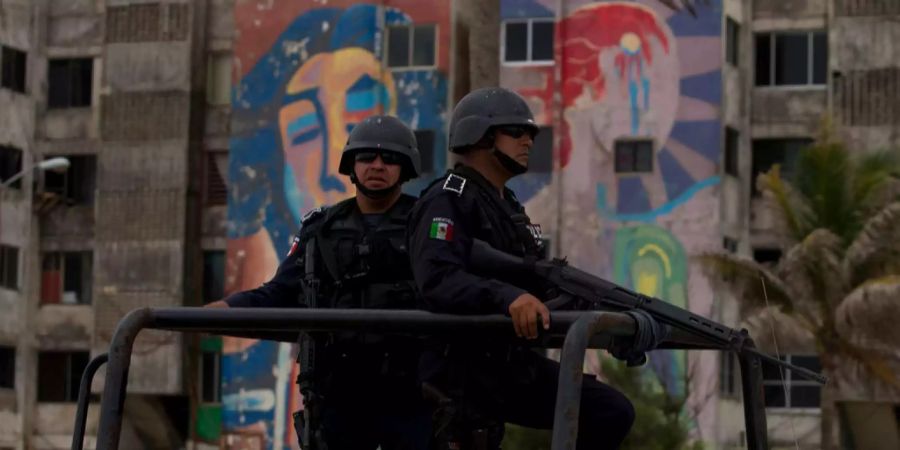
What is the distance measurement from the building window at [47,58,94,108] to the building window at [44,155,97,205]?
150 centimetres

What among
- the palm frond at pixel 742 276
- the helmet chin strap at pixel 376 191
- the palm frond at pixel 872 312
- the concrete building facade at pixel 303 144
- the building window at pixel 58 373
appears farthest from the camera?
the building window at pixel 58 373

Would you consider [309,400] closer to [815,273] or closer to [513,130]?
[513,130]

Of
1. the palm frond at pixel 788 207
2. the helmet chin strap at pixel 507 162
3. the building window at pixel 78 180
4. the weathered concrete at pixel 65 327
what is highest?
the building window at pixel 78 180

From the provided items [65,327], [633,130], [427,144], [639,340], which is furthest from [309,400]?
[65,327]

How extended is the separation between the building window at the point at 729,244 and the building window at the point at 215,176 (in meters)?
13.6

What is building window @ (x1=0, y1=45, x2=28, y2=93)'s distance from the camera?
55719mm

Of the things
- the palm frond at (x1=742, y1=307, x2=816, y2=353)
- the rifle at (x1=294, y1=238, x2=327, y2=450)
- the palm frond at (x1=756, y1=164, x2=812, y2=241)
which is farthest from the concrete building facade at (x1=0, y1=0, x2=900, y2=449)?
the rifle at (x1=294, y1=238, x2=327, y2=450)

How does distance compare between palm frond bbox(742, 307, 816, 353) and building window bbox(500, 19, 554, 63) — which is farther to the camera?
building window bbox(500, 19, 554, 63)

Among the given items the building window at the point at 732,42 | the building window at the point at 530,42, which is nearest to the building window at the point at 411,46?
the building window at the point at 530,42

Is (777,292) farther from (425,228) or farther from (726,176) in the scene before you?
(425,228)

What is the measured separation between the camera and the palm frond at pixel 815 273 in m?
36.7

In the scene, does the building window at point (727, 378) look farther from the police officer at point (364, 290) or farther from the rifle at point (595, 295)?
the rifle at point (595, 295)

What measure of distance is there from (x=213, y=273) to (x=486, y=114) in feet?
160

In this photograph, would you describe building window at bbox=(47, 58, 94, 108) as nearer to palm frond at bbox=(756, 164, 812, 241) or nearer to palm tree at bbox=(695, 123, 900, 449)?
palm tree at bbox=(695, 123, 900, 449)
